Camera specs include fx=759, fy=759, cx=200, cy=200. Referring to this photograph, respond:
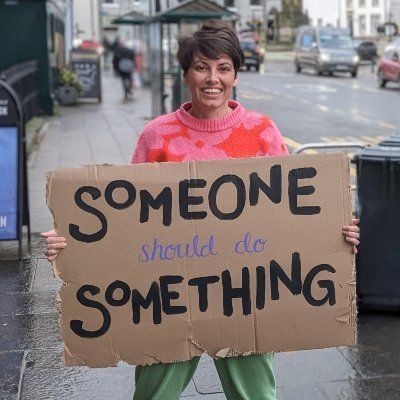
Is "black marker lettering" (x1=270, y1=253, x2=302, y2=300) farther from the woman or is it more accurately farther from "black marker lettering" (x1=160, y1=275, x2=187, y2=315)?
"black marker lettering" (x1=160, y1=275, x2=187, y2=315)

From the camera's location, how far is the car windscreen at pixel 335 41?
3375 cm

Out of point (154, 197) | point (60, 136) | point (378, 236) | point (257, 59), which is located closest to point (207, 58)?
point (154, 197)

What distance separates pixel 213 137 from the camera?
2.73m

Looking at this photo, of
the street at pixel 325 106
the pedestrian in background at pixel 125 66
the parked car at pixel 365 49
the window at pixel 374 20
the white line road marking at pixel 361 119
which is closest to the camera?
the street at pixel 325 106

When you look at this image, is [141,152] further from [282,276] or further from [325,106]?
[325,106]

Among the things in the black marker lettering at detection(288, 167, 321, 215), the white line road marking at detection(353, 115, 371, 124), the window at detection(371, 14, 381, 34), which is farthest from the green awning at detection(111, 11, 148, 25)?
the window at detection(371, 14, 381, 34)

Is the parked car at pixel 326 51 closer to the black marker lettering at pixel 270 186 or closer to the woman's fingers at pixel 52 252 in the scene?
the black marker lettering at pixel 270 186

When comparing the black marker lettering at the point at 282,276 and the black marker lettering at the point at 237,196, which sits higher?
the black marker lettering at the point at 237,196

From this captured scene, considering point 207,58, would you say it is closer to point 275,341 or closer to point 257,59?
point 275,341

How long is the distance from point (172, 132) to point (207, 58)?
0.97 feet

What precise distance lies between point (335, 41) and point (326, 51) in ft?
4.25

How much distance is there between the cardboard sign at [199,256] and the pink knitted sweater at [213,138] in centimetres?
12

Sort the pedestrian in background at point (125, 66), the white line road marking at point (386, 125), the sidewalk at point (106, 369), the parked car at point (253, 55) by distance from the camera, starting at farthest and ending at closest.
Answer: the parked car at point (253, 55) → the pedestrian in background at point (125, 66) → the white line road marking at point (386, 125) → the sidewalk at point (106, 369)

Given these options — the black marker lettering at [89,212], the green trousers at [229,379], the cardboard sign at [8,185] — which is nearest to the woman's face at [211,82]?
the black marker lettering at [89,212]
